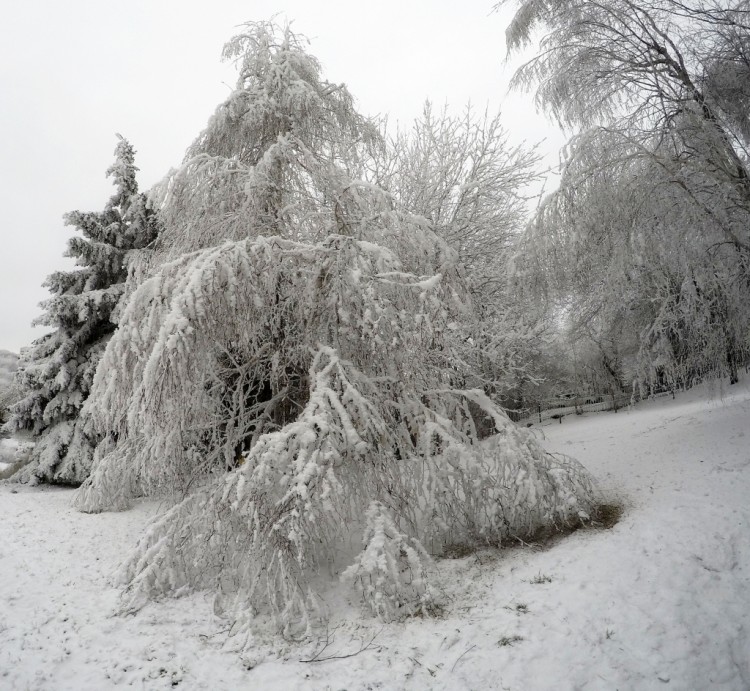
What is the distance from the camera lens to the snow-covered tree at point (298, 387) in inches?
167

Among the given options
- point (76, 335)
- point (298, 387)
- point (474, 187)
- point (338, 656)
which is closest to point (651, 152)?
point (298, 387)

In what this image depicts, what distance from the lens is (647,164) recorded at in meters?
6.14

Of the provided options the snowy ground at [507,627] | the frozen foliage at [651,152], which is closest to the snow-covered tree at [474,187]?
the frozen foliage at [651,152]

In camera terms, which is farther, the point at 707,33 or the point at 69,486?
the point at 69,486

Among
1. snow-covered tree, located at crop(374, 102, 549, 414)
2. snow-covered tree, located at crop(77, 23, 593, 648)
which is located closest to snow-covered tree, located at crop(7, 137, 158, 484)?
snow-covered tree, located at crop(77, 23, 593, 648)

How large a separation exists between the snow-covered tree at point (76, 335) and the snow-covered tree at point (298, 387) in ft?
17.4

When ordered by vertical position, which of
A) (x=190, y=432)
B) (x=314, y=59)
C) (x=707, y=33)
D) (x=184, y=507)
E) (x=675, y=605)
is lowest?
(x=675, y=605)

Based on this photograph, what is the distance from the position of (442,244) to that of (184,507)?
4.18m

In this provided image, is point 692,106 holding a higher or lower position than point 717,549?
higher

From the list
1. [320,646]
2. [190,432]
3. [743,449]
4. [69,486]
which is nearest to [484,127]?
[743,449]

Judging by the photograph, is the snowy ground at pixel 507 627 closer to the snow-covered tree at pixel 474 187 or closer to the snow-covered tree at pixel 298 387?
the snow-covered tree at pixel 298 387

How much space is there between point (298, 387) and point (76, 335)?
25.1 feet

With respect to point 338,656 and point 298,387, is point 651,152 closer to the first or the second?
point 298,387

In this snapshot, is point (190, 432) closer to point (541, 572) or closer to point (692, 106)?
point (541, 572)
